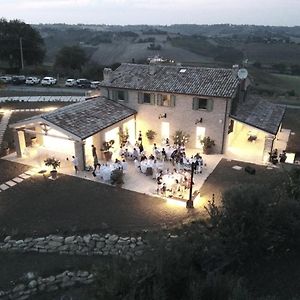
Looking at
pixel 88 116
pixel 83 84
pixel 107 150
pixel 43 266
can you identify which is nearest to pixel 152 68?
pixel 88 116

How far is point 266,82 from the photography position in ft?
223

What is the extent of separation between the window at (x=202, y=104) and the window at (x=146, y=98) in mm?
3393

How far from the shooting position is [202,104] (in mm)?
25922

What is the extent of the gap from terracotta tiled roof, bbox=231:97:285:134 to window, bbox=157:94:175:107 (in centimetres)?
468

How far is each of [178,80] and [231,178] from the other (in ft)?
30.2

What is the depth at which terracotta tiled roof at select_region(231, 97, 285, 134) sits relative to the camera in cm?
2502

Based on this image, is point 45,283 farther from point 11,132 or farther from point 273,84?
point 273,84

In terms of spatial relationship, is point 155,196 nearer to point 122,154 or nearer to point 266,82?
point 122,154

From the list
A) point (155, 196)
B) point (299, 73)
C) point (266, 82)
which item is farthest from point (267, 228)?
point (299, 73)

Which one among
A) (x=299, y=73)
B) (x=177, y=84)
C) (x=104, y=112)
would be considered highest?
(x=177, y=84)

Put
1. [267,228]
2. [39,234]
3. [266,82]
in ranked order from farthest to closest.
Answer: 1. [266,82]
2. [39,234]
3. [267,228]

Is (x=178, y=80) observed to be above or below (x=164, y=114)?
above

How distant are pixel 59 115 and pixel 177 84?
29.8ft

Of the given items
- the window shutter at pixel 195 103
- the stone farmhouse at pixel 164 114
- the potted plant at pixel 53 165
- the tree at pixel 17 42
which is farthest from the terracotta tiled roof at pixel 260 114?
the tree at pixel 17 42
